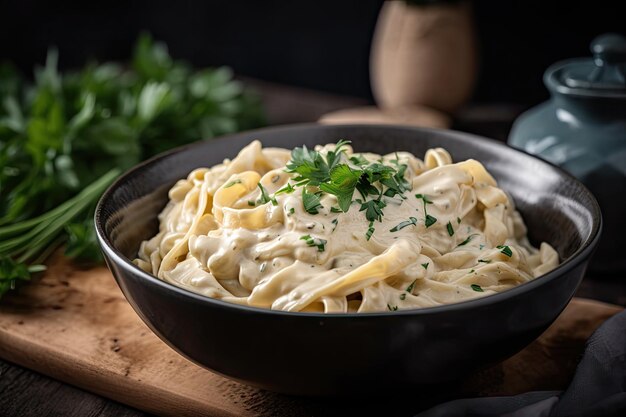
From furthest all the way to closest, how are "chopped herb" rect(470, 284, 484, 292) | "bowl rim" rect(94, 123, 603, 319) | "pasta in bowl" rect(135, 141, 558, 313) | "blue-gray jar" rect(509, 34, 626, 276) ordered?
"blue-gray jar" rect(509, 34, 626, 276)
"chopped herb" rect(470, 284, 484, 292)
"pasta in bowl" rect(135, 141, 558, 313)
"bowl rim" rect(94, 123, 603, 319)

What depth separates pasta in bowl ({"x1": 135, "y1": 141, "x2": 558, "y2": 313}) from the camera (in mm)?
2281

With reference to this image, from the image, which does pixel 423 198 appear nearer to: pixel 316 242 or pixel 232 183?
pixel 316 242

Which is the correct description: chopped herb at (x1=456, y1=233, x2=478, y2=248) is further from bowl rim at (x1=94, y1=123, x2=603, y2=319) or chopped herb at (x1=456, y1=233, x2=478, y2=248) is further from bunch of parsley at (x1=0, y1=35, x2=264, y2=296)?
bunch of parsley at (x1=0, y1=35, x2=264, y2=296)

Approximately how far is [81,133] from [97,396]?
1.64 metres

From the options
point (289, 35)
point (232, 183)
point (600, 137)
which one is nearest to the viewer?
point (232, 183)

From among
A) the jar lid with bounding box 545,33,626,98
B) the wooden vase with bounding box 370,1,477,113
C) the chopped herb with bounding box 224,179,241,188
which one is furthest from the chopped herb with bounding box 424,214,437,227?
the wooden vase with bounding box 370,1,477,113

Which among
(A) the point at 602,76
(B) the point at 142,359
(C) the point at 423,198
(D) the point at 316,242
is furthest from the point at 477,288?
(A) the point at 602,76

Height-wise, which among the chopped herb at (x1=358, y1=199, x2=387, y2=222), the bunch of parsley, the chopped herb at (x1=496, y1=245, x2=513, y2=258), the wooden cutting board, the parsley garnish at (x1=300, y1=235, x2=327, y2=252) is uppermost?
the chopped herb at (x1=358, y1=199, x2=387, y2=222)

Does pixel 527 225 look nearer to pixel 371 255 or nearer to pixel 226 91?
pixel 371 255

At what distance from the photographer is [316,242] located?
238 centimetres

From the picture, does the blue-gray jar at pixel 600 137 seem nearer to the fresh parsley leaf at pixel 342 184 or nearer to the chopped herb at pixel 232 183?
the fresh parsley leaf at pixel 342 184

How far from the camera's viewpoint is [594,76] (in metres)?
Result: 3.51

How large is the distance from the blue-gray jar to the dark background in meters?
2.00

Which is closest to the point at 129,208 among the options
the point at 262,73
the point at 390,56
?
the point at 390,56
